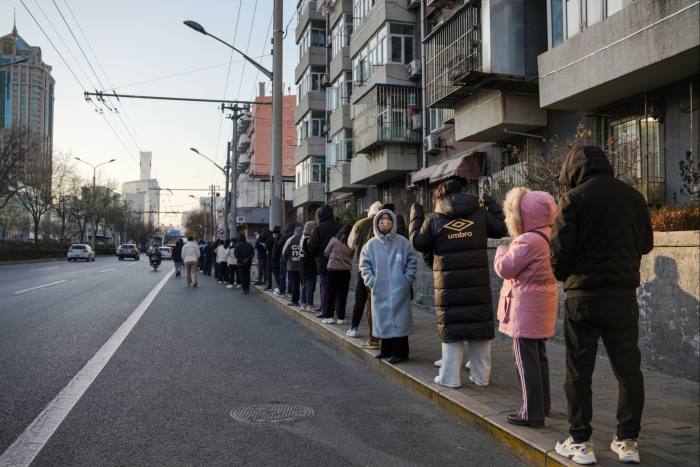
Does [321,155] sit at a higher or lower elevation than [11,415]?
higher

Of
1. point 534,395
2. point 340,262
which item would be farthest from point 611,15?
point 534,395

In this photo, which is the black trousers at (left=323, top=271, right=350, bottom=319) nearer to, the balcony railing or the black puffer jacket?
the black puffer jacket

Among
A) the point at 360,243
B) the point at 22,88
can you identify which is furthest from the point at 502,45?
the point at 22,88

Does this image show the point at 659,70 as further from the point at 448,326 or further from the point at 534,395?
the point at 534,395

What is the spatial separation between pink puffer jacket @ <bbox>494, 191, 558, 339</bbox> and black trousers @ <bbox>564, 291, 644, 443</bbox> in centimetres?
68

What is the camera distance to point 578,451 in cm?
358

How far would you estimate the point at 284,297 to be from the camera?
1494cm

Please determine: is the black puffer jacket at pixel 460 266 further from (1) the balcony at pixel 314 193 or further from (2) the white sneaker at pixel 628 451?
(1) the balcony at pixel 314 193

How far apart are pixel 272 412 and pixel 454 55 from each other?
13104 millimetres

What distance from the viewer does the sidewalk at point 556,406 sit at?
3.79m

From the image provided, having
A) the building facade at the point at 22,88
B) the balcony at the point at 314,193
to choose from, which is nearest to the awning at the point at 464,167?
the balcony at the point at 314,193

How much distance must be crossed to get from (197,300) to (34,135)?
37064 millimetres

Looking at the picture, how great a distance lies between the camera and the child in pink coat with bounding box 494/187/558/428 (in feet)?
14.1

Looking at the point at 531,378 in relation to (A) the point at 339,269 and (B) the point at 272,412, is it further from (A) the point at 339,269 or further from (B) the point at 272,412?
(A) the point at 339,269
